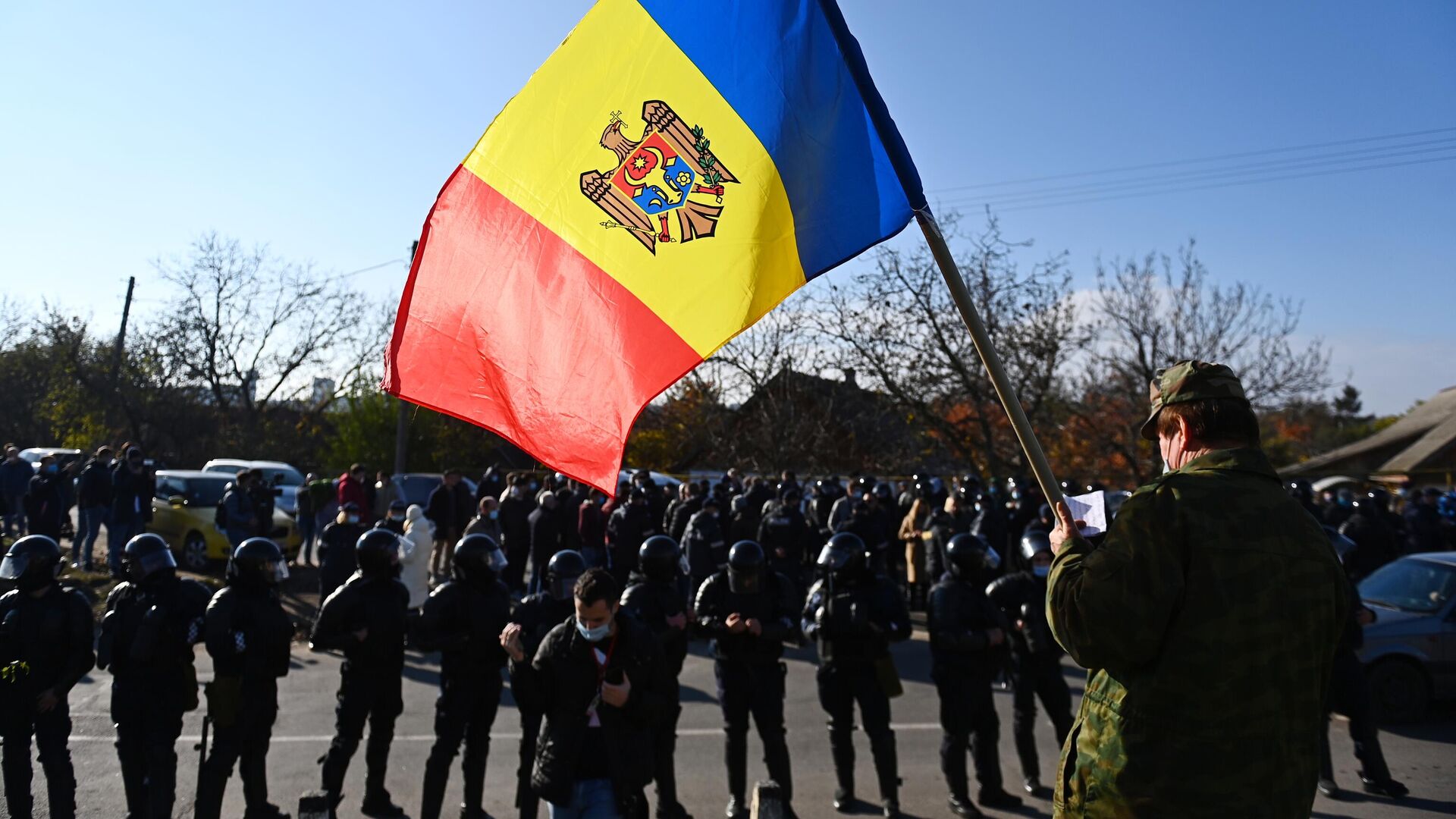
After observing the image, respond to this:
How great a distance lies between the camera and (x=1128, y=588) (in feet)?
7.12

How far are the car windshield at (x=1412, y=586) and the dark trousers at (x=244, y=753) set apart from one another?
984 centimetres

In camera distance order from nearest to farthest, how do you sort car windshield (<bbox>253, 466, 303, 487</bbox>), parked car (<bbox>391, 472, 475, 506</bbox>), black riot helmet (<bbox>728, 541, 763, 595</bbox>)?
1. black riot helmet (<bbox>728, 541, 763, 595</bbox>)
2. car windshield (<bbox>253, 466, 303, 487</bbox>)
3. parked car (<bbox>391, 472, 475, 506</bbox>)

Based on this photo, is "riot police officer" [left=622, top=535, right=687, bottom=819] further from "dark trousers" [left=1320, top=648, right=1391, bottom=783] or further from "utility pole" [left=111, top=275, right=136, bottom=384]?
"utility pole" [left=111, top=275, right=136, bottom=384]

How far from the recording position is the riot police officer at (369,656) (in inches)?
243

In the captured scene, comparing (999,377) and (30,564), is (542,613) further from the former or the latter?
(999,377)

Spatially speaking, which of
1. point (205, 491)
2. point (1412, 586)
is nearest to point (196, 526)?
point (205, 491)

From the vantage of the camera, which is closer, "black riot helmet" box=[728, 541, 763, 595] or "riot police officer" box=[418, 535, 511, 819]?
"riot police officer" box=[418, 535, 511, 819]

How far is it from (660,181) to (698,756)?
5.51 meters

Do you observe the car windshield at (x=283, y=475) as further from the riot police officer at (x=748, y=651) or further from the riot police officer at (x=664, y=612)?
the riot police officer at (x=748, y=651)

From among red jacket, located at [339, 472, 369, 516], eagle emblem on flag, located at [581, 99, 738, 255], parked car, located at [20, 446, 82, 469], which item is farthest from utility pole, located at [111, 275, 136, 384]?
eagle emblem on flag, located at [581, 99, 738, 255]

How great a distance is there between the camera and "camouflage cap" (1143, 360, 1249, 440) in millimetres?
2412

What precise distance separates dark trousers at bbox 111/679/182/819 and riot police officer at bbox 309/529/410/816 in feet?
2.91

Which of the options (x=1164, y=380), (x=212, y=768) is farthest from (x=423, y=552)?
(x=1164, y=380)

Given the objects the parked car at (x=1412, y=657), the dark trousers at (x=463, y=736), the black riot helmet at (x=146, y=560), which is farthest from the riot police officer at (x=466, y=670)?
the parked car at (x=1412, y=657)
